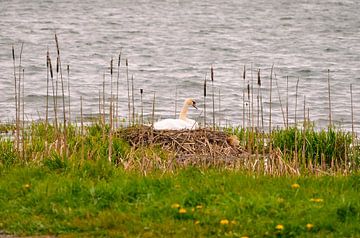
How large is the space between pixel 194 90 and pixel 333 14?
27.0m

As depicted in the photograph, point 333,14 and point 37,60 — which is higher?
point 333,14

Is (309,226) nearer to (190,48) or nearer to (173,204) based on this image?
(173,204)

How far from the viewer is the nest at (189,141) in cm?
1507

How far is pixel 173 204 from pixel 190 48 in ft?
110

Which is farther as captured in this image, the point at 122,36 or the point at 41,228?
the point at 122,36

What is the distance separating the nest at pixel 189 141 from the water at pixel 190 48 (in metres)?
4.55

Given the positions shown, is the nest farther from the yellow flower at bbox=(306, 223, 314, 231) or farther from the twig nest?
the yellow flower at bbox=(306, 223, 314, 231)

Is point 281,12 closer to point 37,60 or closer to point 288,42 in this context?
point 288,42

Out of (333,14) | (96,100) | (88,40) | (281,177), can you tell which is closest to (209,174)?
(281,177)

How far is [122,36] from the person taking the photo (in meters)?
46.5

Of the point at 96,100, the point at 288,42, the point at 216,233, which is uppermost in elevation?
the point at 288,42

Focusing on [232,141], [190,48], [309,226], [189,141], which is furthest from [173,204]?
[190,48]

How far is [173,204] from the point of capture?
9500 mm

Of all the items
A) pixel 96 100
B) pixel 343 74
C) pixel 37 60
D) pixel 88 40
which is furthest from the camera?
pixel 88 40
